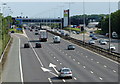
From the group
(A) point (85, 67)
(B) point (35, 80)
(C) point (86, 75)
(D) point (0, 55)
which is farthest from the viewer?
(D) point (0, 55)

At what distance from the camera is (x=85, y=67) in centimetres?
4731

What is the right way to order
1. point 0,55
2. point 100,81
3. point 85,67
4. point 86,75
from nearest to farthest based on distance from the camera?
point 100,81
point 86,75
point 85,67
point 0,55

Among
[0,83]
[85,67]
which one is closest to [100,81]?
[0,83]

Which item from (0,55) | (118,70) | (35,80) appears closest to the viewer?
(35,80)

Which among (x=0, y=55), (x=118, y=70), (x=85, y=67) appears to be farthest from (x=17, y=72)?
(x=0, y=55)

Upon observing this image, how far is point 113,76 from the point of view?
37.8 meters

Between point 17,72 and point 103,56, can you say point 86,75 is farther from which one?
point 103,56

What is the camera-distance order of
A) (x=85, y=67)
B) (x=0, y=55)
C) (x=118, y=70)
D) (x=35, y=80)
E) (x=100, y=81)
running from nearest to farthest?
(x=100, y=81)
(x=35, y=80)
(x=118, y=70)
(x=85, y=67)
(x=0, y=55)

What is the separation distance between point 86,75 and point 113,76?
3.15 m

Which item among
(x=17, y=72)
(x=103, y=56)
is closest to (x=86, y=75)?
(x=17, y=72)

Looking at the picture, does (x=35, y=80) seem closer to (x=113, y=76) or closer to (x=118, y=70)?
(x=113, y=76)

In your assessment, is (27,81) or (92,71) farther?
(92,71)

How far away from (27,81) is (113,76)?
8601mm

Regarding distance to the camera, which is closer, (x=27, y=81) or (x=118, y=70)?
(x=27, y=81)
